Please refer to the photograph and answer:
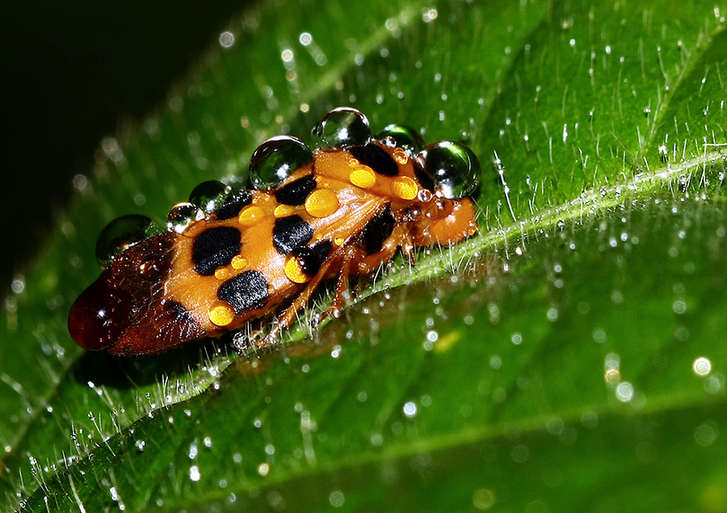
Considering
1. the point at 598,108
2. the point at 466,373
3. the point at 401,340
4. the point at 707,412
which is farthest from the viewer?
the point at 598,108

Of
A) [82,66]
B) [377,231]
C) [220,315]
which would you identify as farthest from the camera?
[82,66]

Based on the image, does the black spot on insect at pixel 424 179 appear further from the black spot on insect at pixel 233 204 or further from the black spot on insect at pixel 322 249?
the black spot on insect at pixel 233 204

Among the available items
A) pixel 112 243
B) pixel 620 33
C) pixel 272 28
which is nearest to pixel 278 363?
pixel 112 243

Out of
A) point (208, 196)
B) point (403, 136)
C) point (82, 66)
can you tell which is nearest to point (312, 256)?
point (208, 196)

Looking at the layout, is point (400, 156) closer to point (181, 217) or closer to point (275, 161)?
point (275, 161)

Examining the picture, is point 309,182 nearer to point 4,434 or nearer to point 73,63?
point 4,434

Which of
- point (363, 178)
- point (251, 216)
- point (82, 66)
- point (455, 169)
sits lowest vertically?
point (82, 66)
